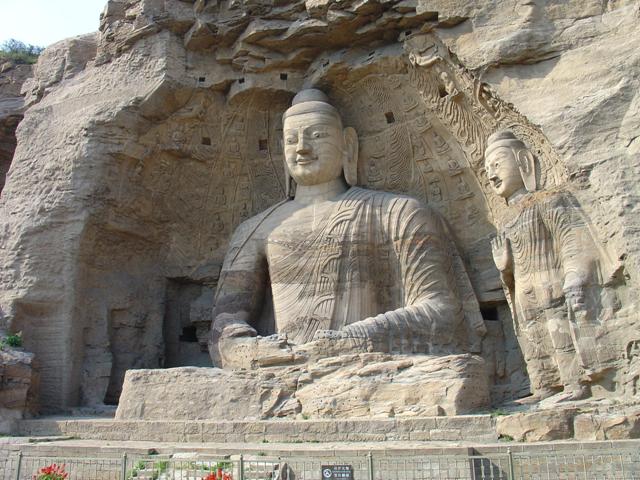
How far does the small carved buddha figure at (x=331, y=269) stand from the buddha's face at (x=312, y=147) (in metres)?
0.01

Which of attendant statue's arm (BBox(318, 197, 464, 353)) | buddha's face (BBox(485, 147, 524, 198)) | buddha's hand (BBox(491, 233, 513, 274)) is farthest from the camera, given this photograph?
buddha's face (BBox(485, 147, 524, 198))

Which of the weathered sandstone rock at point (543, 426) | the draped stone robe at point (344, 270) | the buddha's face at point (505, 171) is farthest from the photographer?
the draped stone robe at point (344, 270)

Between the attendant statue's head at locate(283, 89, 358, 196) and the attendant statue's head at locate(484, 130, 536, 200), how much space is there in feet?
7.07

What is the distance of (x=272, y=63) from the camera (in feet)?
31.5

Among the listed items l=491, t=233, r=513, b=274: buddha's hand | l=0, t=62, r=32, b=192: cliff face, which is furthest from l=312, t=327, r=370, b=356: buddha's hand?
l=0, t=62, r=32, b=192: cliff face

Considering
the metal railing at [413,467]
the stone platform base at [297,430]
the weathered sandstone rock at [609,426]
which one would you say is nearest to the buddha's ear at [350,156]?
the stone platform base at [297,430]

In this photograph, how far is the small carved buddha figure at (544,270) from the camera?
6852 millimetres

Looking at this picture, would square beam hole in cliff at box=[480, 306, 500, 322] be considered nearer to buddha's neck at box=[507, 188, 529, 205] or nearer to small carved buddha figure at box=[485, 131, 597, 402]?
small carved buddha figure at box=[485, 131, 597, 402]

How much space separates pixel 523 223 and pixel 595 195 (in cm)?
90

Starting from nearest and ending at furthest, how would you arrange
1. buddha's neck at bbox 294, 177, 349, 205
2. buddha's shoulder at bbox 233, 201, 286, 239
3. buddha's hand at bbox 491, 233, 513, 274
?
buddha's hand at bbox 491, 233, 513, 274 < buddha's shoulder at bbox 233, 201, 286, 239 < buddha's neck at bbox 294, 177, 349, 205

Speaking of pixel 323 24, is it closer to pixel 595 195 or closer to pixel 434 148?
pixel 434 148

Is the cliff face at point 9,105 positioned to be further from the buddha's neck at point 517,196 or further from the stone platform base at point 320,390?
the buddha's neck at point 517,196

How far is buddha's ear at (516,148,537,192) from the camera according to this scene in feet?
25.6

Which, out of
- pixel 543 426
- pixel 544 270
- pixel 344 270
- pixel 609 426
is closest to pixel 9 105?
pixel 344 270
